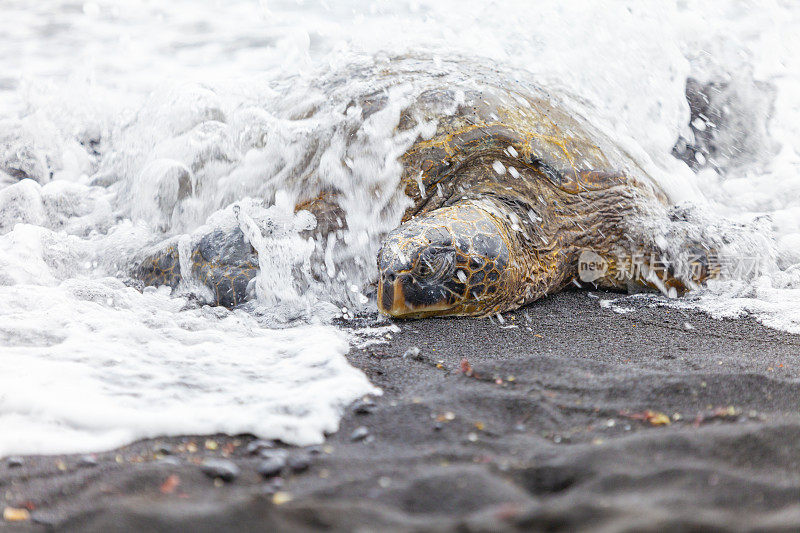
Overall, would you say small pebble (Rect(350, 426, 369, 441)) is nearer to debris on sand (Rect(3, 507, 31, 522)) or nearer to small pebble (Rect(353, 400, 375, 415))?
small pebble (Rect(353, 400, 375, 415))

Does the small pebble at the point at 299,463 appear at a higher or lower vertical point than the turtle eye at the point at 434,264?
lower

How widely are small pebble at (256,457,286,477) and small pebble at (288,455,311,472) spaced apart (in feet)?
0.06

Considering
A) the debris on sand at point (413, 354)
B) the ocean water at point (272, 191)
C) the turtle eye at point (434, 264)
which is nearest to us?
the ocean water at point (272, 191)

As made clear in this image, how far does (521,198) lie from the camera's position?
317 cm

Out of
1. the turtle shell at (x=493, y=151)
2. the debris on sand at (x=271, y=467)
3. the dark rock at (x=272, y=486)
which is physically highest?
the turtle shell at (x=493, y=151)

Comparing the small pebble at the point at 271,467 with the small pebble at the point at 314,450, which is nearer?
the small pebble at the point at 271,467

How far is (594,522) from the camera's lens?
846 millimetres

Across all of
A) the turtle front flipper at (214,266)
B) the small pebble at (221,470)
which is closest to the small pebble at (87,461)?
the small pebble at (221,470)

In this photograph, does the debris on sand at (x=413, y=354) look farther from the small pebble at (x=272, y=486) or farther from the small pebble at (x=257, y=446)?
the small pebble at (x=272, y=486)

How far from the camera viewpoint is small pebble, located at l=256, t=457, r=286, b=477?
3.95 feet

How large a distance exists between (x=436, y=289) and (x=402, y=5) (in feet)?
30.3

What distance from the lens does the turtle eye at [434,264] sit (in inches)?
101

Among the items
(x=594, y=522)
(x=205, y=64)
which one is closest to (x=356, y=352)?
(x=594, y=522)

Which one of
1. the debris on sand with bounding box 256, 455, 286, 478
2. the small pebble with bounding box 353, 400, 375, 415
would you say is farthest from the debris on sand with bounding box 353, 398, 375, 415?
the debris on sand with bounding box 256, 455, 286, 478
